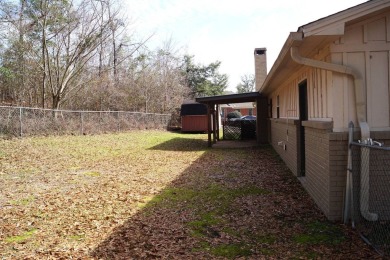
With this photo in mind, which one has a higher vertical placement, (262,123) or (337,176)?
(262,123)

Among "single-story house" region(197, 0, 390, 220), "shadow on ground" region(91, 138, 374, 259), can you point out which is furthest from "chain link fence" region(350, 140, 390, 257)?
"shadow on ground" region(91, 138, 374, 259)

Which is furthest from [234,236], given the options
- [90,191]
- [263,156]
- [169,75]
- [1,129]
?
[169,75]

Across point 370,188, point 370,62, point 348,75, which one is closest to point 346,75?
point 348,75

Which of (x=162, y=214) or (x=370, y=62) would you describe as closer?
(x=370, y=62)

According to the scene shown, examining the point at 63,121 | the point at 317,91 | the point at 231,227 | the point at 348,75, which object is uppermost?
the point at 348,75

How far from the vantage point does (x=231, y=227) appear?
4512 millimetres

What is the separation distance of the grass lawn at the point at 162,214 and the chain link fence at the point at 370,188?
1.27 ft

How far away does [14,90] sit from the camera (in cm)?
2164

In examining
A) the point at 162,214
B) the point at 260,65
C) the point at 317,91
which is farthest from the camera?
the point at 260,65

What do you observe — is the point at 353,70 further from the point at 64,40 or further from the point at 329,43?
the point at 64,40

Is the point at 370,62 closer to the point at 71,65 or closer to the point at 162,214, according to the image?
the point at 162,214

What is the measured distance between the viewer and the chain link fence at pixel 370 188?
427 cm

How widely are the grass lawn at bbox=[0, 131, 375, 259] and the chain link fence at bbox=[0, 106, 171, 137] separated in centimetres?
454

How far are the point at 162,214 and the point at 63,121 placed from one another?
13.2 metres
